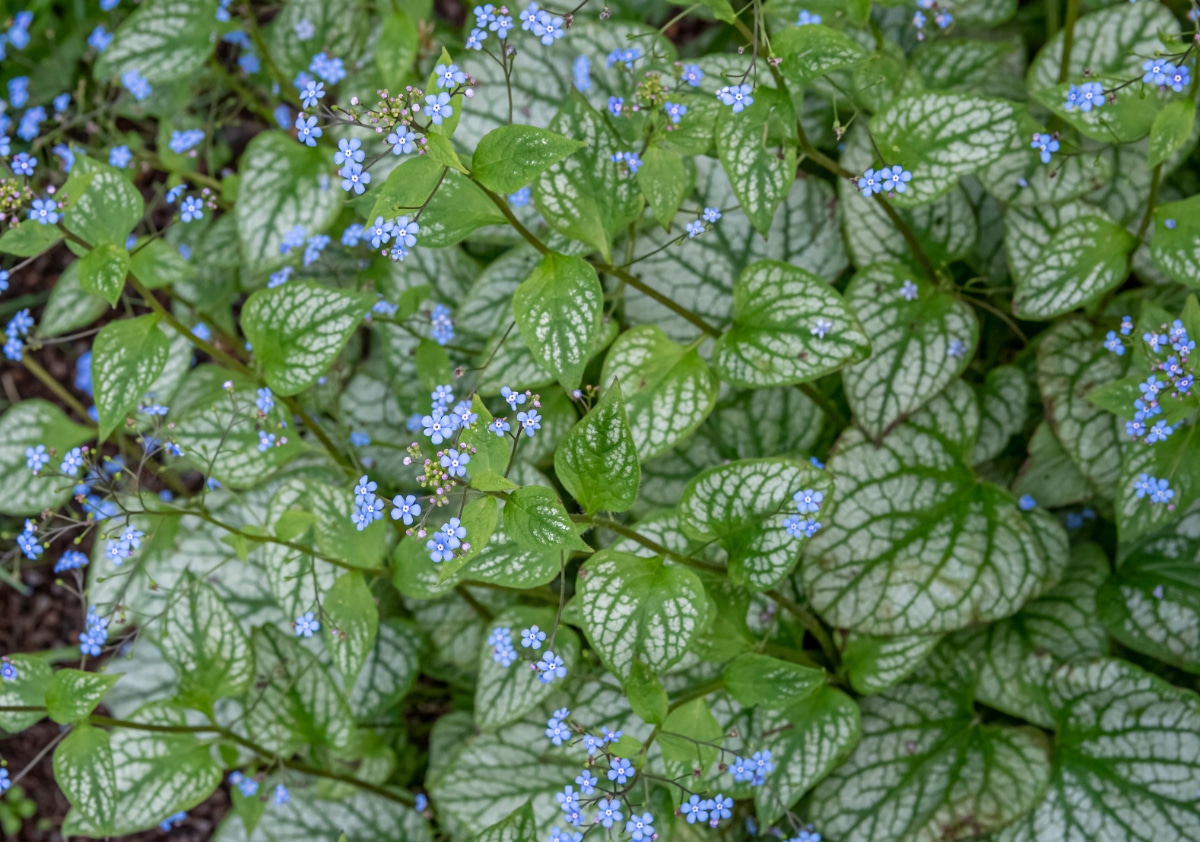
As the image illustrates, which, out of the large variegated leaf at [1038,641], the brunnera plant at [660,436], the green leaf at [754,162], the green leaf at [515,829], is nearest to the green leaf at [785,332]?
the brunnera plant at [660,436]

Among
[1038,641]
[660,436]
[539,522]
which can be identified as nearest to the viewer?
[539,522]

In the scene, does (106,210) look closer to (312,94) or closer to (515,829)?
(312,94)

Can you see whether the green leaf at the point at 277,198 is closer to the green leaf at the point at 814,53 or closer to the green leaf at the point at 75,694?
the green leaf at the point at 75,694

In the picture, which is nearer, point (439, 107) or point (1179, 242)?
point (439, 107)

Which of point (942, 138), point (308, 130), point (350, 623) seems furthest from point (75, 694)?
point (942, 138)

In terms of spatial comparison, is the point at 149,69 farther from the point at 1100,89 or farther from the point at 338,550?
the point at 1100,89

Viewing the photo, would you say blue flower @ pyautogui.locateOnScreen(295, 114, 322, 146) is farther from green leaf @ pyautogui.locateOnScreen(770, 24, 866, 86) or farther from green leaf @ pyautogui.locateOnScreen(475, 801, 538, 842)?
green leaf @ pyautogui.locateOnScreen(475, 801, 538, 842)
